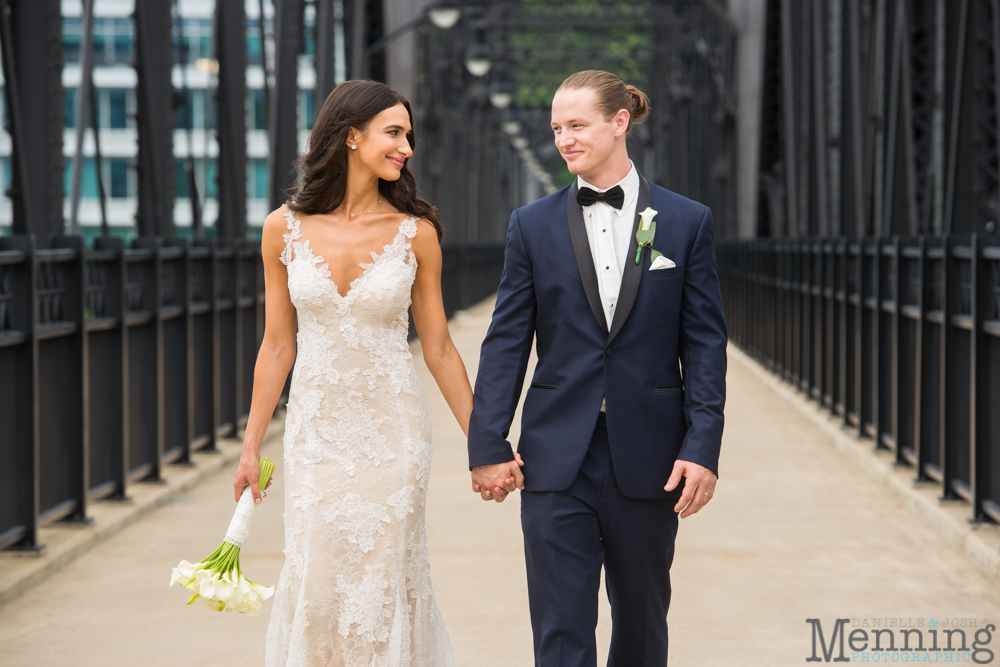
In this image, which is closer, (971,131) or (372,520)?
(372,520)

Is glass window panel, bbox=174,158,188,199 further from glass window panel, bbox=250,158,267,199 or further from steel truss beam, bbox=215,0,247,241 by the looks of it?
glass window panel, bbox=250,158,267,199

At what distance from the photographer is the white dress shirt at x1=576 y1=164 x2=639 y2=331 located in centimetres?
383

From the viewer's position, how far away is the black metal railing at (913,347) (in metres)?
7.68

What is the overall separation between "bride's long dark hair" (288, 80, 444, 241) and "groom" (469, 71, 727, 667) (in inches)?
20.9

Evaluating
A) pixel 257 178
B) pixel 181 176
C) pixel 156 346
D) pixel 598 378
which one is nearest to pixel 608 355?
pixel 598 378

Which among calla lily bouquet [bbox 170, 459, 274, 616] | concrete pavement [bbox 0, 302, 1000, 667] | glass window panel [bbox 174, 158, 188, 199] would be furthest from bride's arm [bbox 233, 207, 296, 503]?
glass window panel [bbox 174, 158, 188, 199]

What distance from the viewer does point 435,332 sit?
4.18 metres

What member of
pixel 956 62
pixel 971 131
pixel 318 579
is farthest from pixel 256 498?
pixel 956 62

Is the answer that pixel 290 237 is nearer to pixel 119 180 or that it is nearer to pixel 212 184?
pixel 212 184

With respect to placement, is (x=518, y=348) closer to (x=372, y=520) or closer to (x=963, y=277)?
(x=372, y=520)

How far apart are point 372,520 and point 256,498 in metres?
0.36

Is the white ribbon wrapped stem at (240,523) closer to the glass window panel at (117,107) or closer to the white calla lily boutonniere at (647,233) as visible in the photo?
the white calla lily boutonniere at (647,233)

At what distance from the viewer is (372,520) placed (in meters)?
3.97

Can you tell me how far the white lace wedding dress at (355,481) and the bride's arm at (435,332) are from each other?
6 centimetres
